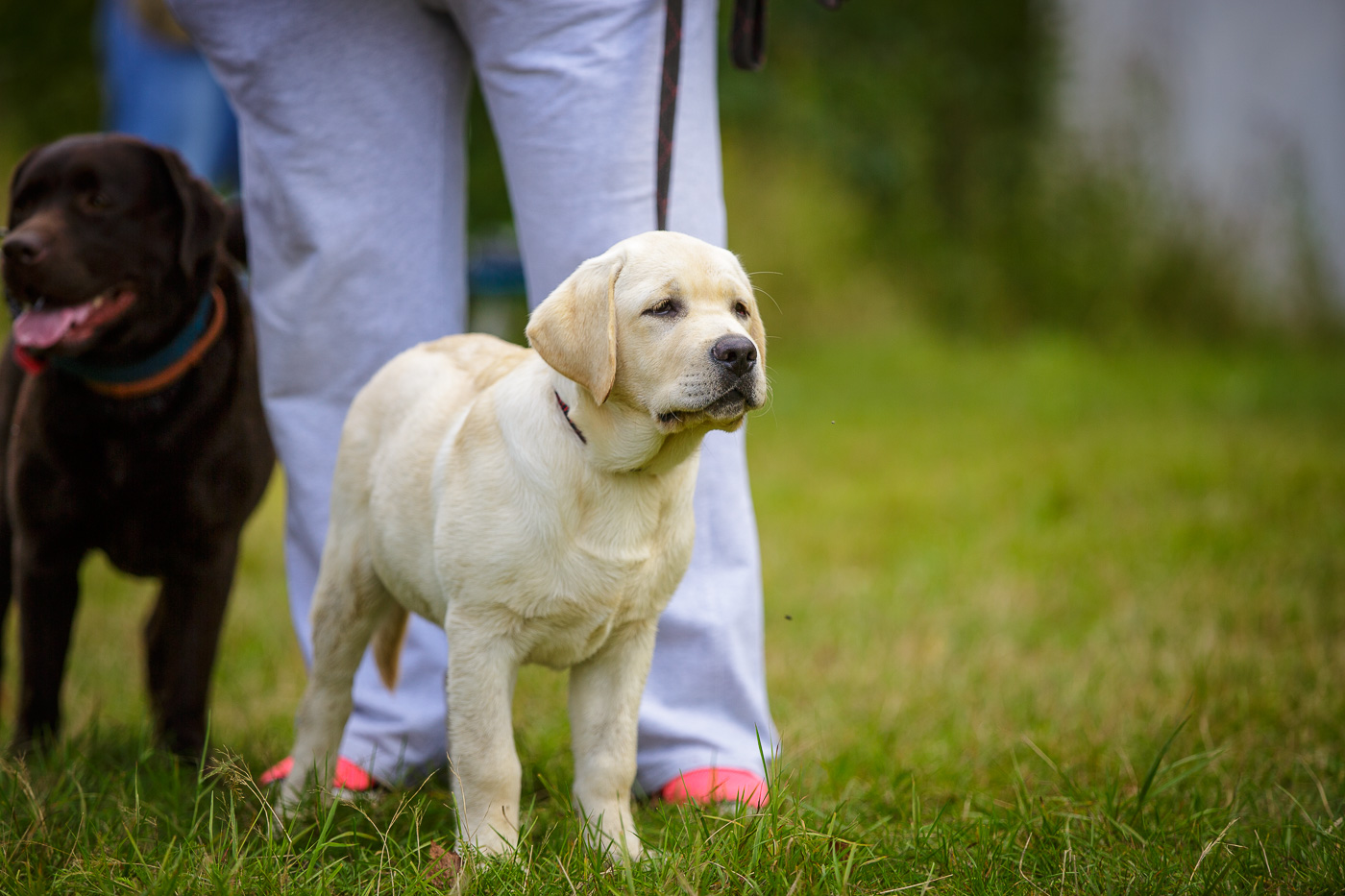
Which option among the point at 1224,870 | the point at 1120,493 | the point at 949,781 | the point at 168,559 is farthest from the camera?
the point at 1120,493

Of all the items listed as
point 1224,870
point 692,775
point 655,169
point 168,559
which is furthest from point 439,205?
point 1224,870

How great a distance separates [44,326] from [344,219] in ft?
2.14

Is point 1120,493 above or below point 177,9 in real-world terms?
below

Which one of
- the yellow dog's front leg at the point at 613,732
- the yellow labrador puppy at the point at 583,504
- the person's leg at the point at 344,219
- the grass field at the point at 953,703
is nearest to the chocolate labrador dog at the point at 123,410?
the person's leg at the point at 344,219

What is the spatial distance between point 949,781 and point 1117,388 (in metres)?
5.28

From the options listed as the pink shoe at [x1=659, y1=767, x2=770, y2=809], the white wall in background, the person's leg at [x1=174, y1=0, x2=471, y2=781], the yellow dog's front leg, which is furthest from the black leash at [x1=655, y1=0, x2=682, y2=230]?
the white wall in background

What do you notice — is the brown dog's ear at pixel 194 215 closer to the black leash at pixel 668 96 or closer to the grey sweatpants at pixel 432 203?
the grey sweatpants at pixel 432 203

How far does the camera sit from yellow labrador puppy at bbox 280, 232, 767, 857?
5.89 ft

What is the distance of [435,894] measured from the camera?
5.64 feet

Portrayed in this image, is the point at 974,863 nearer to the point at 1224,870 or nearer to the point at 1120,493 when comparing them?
the point at 1224,870

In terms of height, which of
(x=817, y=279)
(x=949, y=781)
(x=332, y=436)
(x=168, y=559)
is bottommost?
(x=817, y=279)

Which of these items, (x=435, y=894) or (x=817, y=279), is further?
(x=817, y=279)

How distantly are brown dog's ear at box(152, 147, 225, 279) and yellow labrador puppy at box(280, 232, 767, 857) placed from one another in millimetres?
918

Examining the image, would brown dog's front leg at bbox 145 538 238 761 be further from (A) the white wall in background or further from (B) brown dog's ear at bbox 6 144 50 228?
(A) the white wall in background
